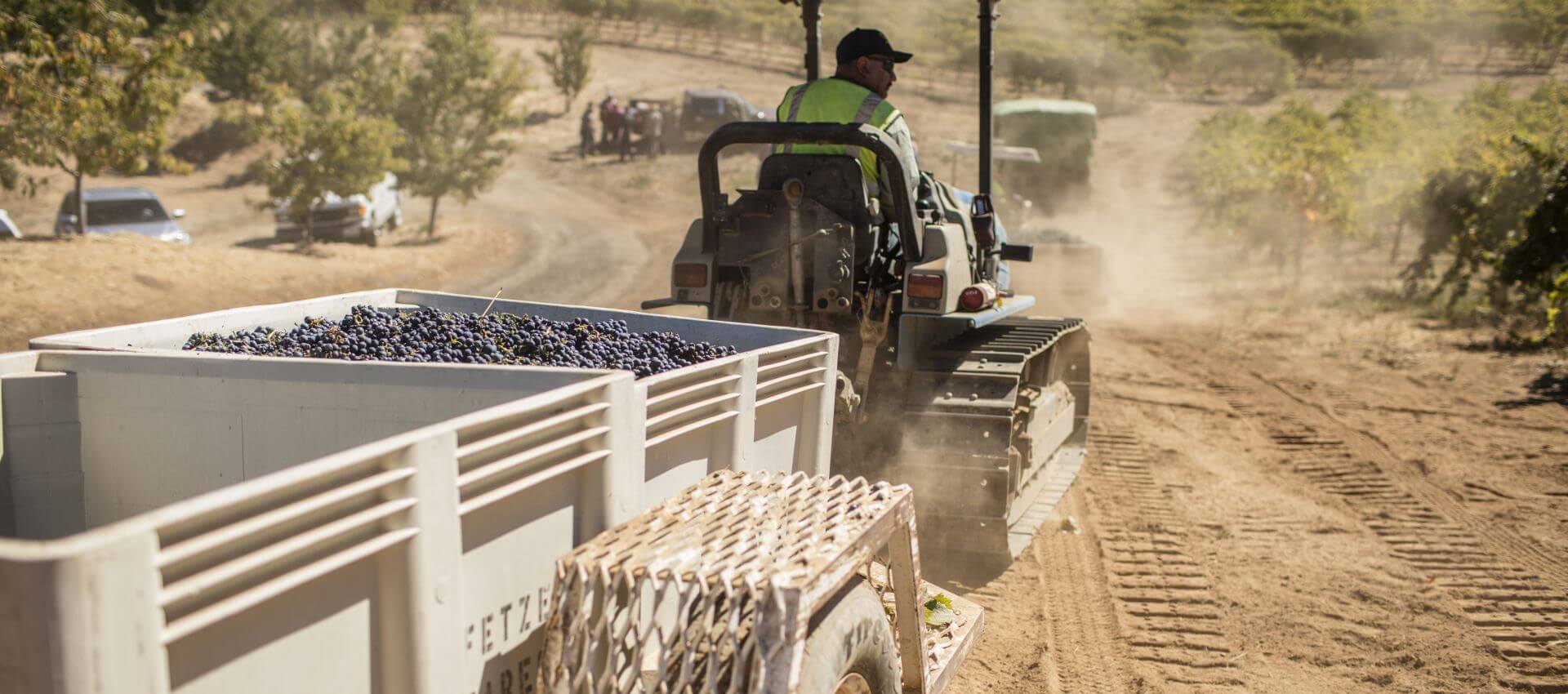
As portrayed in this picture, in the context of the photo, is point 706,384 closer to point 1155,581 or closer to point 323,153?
point 1155,581

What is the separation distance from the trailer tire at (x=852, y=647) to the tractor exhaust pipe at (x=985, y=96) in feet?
14.5

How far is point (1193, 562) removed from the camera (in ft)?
21.5

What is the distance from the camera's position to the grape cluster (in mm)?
3871

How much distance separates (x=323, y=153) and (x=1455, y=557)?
1715 cm

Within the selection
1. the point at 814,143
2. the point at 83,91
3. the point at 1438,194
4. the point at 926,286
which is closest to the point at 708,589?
the point at 814,143

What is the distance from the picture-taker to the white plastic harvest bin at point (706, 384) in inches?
126

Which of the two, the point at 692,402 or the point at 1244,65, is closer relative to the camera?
the point at 692,402

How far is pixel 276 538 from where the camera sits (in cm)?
195

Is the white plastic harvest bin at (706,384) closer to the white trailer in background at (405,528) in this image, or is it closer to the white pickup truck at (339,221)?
the white trailer in background at (405,528)

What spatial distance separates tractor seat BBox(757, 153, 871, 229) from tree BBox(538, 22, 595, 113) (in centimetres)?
3752

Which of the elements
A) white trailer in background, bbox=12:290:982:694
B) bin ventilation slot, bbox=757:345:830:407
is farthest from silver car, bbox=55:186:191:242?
bin ventilation slot, bbox=757:345:830:407

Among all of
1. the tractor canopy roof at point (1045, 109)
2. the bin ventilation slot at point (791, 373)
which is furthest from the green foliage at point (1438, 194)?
the bin ventilation slot at point (791, 373)

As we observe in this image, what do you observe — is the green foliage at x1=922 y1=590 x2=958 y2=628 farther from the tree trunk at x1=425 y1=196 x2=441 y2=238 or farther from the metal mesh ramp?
the tree trunk at x1=425 y1=196 x2=441 y2=238

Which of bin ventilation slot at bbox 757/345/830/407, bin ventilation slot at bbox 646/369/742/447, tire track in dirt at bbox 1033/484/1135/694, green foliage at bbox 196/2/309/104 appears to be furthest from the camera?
green foliage at bbox 196/2/309/104
